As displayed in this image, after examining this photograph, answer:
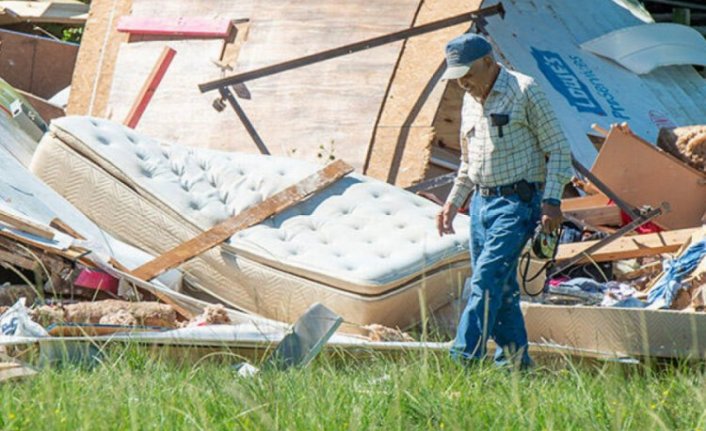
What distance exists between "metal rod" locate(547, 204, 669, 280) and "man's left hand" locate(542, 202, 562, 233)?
264 centimetres

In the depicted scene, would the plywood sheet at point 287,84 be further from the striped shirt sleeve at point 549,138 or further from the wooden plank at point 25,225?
the striped shirt sleeve at point 549,138

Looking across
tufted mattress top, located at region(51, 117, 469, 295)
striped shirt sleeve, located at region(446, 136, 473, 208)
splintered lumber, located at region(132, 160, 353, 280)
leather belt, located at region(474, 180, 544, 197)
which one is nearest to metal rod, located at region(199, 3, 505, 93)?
tufted mattress top, located at region(51, 117, 469, 295)

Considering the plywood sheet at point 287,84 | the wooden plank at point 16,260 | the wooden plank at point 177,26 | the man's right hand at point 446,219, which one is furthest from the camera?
the wooden plank at point 177,26

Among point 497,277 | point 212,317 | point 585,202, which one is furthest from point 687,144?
point 212,317

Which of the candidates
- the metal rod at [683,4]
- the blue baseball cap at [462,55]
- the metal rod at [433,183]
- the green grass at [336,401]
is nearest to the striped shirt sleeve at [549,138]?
the blue baseball cap at [462,55]

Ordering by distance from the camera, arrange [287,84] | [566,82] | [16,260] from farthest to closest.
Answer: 1. [566,82]
2. [287,84]
3. [16,260]

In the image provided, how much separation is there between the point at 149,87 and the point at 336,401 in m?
6.88

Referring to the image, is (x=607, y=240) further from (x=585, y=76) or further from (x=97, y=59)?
(x=97, y=59)

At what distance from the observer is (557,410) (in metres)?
4.12

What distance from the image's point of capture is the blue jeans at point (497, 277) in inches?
231

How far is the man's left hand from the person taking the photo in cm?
590

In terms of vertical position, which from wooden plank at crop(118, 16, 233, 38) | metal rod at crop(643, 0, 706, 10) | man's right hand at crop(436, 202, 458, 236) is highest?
wooden plank at crop(118, 16, 233, 38)

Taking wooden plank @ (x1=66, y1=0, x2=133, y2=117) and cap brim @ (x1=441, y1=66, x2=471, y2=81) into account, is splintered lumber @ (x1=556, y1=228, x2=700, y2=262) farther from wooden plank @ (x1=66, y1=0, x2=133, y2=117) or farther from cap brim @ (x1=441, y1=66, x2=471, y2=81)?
wooden plank @ (x1=66, y1=0, x2=133, y2=117)

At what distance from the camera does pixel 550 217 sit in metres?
5.90
